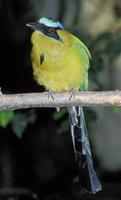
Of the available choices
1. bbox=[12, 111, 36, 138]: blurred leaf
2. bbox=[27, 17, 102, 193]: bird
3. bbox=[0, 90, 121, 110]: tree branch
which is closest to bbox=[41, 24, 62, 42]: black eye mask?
bbox=[27, 17, 102, 193]: bird

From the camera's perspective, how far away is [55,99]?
1927mm

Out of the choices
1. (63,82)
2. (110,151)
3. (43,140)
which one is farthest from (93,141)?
(63,82)

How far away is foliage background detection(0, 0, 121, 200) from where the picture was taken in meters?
3.75

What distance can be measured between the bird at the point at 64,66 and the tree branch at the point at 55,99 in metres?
0.09

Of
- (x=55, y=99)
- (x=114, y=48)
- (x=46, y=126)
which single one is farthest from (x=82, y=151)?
(x=46, y=126)

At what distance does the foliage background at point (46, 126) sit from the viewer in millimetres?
3752

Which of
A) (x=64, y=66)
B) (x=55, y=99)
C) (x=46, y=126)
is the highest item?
(x=64, y=66)

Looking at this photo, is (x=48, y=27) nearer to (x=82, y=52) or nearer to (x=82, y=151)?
(x=82, y=52)

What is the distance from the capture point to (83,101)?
6.21ft

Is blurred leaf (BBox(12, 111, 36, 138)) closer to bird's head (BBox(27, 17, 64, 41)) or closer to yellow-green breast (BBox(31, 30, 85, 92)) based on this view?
yellow-green breast (BBox(31, 30, 85, 92))

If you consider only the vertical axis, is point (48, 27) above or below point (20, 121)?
above

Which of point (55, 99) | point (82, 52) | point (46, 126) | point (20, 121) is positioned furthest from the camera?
point (46, 126)

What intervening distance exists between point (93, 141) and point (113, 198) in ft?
3.96

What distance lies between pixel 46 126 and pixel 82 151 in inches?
74.1
